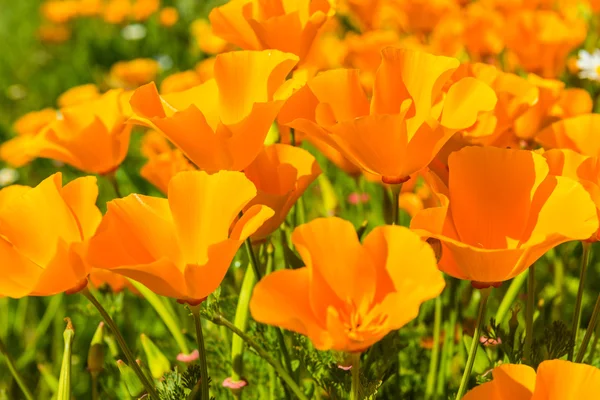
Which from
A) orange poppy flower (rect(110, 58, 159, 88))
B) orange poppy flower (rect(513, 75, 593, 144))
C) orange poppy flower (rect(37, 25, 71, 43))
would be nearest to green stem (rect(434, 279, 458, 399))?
orange poppy flower (rect(513, 75, 593, 144))

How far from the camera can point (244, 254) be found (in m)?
1.21

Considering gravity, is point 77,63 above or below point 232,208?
below

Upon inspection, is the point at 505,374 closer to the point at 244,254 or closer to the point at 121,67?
the point at 244,254

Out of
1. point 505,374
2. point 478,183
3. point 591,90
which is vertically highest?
point 478,183

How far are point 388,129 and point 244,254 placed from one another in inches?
18.7

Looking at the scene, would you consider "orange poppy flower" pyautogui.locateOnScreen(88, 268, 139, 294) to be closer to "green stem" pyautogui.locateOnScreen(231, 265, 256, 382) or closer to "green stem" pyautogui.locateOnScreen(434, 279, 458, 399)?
"green stem" pyautogui.locateOnScreen(231, 265, 256, 382)

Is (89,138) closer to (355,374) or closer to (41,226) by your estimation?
(41,226)

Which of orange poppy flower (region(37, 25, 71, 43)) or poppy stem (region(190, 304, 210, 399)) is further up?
poppy stem (region(190, 304, 210, 399))

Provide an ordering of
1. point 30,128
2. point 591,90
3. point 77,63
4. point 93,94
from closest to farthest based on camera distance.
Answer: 1. point 93,94
2. point 30,128
3. point 591,90
4. point 77,63

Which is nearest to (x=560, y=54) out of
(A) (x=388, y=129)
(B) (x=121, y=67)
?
(A) (x=388, y=129)

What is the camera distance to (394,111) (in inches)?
36.8

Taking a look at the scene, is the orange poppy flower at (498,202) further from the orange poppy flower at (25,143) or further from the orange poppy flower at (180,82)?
the orange poppy flower at (180,82)

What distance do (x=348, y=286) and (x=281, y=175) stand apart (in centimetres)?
22

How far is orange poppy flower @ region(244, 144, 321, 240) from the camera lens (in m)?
0.89
